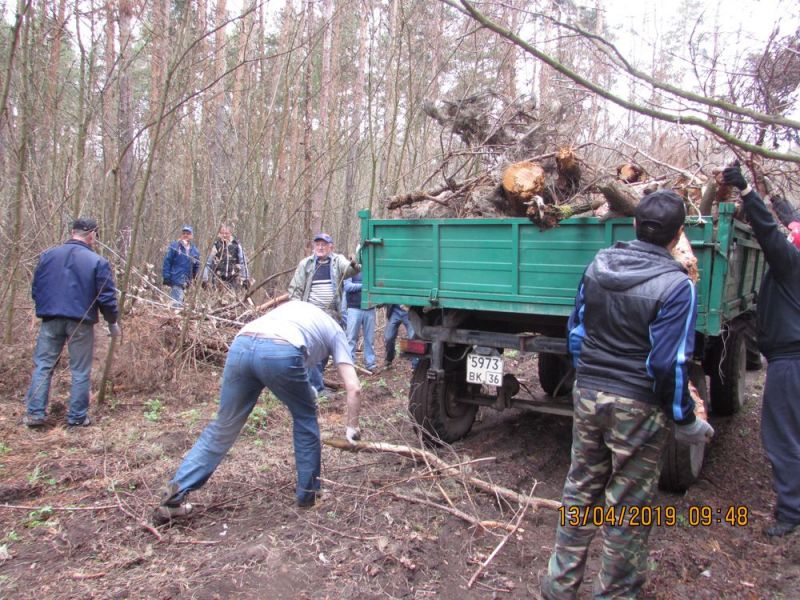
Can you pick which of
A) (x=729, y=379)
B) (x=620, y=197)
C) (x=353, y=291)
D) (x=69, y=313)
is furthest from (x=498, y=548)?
(x=353, y=291)

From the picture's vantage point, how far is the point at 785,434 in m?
3.70

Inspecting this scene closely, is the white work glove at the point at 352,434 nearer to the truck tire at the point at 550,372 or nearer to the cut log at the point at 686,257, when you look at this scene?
the cut log at the point at 686,257

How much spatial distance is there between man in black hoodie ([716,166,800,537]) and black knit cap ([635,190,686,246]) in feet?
3.78

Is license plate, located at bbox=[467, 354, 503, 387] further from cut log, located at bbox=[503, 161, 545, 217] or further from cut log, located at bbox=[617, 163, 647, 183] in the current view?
cut log, located at bbox=[617, 163, 647, 183]

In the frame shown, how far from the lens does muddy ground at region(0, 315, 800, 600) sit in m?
3.06

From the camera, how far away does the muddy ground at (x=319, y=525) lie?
3057mm

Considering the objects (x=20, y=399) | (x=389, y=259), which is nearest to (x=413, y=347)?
(x=389, y=259)

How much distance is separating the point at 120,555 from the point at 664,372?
9.77ft

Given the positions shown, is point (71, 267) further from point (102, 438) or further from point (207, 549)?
point (207, 549)

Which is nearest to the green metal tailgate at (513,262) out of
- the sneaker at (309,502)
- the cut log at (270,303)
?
the sneaker at (309,502)

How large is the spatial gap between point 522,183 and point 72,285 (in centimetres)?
427

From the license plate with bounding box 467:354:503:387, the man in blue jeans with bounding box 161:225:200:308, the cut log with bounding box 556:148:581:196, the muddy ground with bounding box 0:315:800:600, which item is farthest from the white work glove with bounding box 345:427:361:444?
the man in blue jeans with bounding box 161:225:200:308

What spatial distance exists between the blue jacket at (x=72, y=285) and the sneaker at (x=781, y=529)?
573 cm
